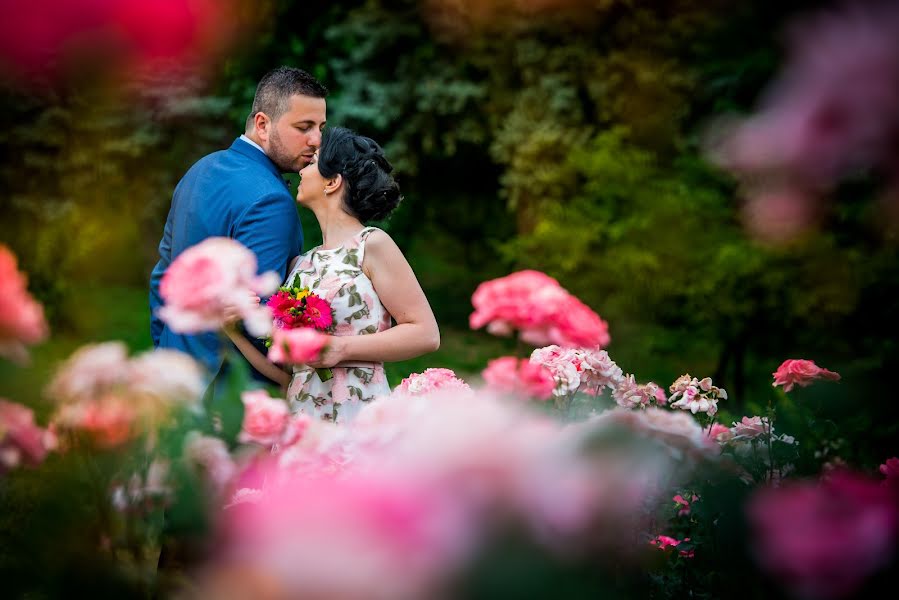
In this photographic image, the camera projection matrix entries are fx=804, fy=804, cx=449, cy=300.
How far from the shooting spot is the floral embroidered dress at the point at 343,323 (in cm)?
246

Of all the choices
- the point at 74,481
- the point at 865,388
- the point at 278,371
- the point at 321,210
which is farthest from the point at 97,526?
the point at 321,210

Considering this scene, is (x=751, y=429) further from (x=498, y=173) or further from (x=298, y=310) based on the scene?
(x=498, y=173)

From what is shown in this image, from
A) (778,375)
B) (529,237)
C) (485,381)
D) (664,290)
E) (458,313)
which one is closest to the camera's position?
(485,381)

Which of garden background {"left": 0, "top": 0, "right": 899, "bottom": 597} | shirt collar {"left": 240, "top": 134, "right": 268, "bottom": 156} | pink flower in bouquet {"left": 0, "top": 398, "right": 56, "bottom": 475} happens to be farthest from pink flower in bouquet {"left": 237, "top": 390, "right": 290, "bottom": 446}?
garden background {"left": 0, "top": 0, "right": 899, "bottom": 597}

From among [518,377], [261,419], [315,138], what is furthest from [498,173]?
[261,419]

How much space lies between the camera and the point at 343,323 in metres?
2.47

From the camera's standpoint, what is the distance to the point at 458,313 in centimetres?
1018

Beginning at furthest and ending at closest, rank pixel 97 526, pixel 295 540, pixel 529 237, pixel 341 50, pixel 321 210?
pixel 341 50, pixel 529 237, pixel 321 210, pixel 97 526, pixel 295 540

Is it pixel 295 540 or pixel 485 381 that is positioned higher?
pixel 485 381

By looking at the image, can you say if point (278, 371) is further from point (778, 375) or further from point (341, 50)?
point (341, 50)

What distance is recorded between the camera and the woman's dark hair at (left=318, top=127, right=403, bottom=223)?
2537mm

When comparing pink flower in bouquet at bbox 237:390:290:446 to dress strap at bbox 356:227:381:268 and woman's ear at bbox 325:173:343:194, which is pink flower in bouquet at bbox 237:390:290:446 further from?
woman's ear at bbox 325:173:343:194

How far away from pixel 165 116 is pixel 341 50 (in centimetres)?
216

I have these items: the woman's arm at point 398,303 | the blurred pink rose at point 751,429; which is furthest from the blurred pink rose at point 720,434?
the woman's arm at point 398,303
